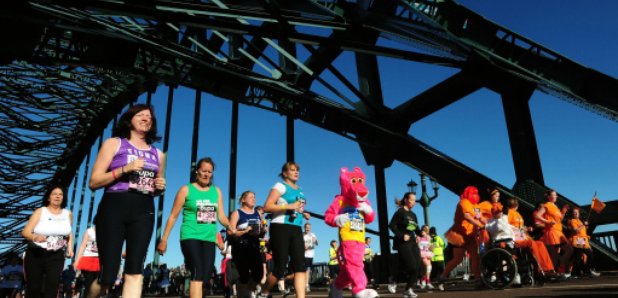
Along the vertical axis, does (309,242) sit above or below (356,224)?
above

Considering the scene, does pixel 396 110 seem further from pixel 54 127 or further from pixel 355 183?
pixel 54 127

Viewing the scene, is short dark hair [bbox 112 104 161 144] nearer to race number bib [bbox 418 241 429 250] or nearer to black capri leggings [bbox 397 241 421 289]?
black capri leggings [bbox 397 241 421 289]

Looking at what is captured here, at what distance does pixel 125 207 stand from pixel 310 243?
10300 millimetres

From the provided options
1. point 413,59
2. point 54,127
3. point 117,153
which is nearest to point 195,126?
point 413,59

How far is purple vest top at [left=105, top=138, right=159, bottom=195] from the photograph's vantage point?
327cm

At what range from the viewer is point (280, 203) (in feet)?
16.8

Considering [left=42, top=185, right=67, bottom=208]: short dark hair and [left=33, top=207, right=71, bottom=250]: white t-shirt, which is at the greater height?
[left=42, top=185, right=67, bottom=208]: short dark hair

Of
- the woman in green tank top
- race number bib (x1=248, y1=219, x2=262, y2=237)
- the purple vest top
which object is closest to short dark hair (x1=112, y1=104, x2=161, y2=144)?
the purple vest top

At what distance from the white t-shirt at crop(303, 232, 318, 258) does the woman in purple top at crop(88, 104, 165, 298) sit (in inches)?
389

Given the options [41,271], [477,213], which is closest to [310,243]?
[477,213]

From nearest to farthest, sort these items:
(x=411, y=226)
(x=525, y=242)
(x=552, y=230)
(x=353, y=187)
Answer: (x=353, y=187)
(x=411, y=226)
(x=525, y=242)
(x=552, y=230)

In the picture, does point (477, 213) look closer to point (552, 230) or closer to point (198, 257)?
point (552, 230)

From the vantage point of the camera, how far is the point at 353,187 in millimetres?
5195

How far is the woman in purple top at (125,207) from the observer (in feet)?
10.4
